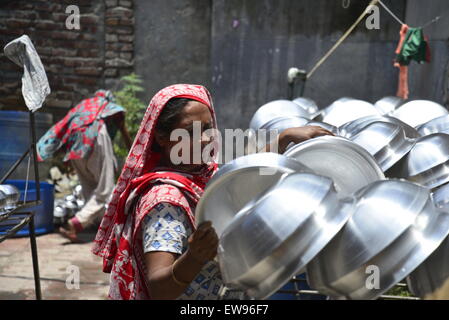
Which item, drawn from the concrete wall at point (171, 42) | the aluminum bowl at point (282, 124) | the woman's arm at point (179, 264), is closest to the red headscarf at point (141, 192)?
the woman's arm at point (179, 264)

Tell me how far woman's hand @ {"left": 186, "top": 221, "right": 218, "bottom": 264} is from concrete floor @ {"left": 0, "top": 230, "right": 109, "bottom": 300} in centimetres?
261

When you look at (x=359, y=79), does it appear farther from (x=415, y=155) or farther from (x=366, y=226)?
(x=366, y=226)

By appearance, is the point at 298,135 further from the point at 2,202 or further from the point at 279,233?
the point at 2,202

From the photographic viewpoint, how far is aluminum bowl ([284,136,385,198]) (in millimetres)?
1347

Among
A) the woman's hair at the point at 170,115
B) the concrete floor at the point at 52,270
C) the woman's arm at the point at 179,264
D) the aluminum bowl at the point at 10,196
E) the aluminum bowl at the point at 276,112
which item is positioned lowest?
the concrete floor at the point at 52,270

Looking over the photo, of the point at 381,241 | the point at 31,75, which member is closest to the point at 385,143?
the point at 381,241

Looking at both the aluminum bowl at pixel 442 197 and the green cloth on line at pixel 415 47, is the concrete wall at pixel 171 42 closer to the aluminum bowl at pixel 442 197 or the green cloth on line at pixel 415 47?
the green cloth on line at pixel 415 47

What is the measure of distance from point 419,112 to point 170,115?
4.96 ft

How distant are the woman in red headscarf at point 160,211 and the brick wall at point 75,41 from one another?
215 inches

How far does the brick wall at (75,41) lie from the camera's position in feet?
21.9

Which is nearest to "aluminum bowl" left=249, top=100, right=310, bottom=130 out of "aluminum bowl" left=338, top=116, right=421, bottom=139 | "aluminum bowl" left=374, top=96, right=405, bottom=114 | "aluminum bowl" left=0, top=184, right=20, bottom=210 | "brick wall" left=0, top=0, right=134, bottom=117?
"aluminum bowl" left=374, top=96, right=405, bottom=114

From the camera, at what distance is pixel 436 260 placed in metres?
1.10

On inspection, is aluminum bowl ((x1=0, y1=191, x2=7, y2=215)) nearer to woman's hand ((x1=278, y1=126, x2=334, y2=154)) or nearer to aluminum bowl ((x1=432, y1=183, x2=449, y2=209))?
woman's hand ((x1=278, y1=126, x2=334, y2=154))

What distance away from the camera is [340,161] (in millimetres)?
1405
